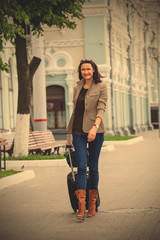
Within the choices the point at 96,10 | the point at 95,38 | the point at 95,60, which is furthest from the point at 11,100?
the point at 96,10

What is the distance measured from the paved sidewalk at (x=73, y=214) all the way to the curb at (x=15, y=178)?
16cm

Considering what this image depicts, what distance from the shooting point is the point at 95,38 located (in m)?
37.9

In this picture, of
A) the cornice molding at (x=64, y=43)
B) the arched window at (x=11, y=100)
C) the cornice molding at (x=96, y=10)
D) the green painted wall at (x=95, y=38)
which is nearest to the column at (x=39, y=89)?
the arched window at (x=11, y=100)

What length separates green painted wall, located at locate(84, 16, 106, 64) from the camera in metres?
37.7

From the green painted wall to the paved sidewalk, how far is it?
2402 cm

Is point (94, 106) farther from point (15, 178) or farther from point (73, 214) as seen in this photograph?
point (15, 178)

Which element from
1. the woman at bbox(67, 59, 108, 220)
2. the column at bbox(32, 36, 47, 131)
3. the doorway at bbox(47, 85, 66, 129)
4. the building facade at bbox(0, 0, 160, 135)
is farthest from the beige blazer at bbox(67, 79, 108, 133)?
the doorway at bbox(47, 85, 66, 129)

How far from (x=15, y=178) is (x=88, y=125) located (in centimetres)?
499

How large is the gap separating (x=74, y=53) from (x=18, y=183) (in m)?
26.6

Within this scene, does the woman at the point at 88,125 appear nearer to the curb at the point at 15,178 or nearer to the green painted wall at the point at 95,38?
the curb at the point at 15,178

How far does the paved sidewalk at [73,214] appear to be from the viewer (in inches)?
274

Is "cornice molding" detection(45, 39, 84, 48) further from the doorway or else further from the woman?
the woman

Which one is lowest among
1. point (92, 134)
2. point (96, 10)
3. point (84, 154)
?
point (84, 154)

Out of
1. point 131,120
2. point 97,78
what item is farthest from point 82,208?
point 131,120
